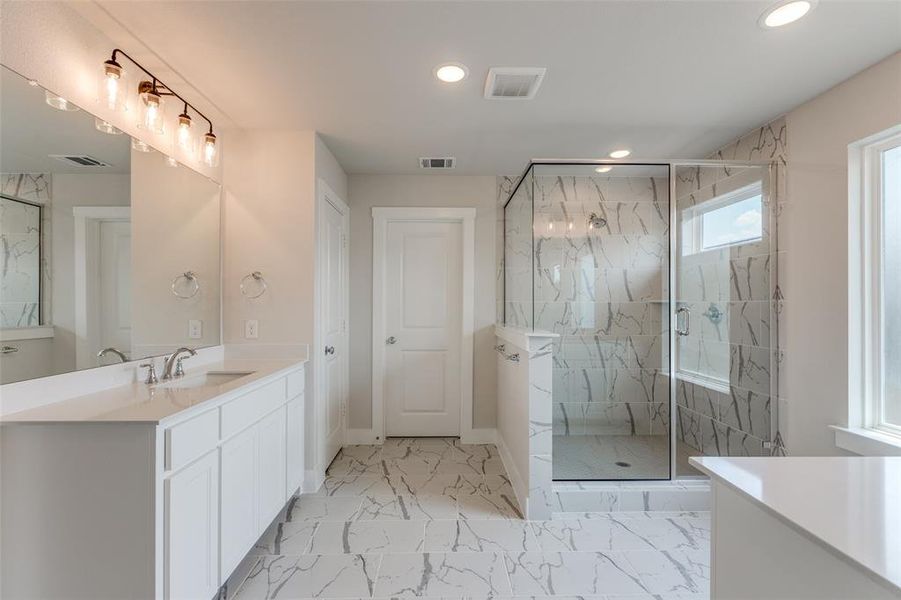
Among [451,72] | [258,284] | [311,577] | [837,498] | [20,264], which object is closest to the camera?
[837,498]

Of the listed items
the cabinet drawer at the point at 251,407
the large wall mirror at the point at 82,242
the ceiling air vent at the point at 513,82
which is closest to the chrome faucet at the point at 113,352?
the large wall mirror at the point at 82,242

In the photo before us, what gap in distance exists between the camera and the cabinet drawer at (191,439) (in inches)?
50.4

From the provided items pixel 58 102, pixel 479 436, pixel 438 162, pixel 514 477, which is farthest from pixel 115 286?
pixel 479 436

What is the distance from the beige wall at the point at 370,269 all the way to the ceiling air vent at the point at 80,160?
6.41 ft

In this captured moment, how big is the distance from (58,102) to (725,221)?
3.74 m

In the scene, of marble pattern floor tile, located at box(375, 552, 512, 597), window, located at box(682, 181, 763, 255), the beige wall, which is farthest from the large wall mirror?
window, located at box(682, 181, 763, 255)

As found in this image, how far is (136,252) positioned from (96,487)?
3.62 ft

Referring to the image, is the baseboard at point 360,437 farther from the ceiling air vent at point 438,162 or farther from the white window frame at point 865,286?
the white window frame at point 865,286

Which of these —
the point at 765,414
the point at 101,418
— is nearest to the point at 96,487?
the point at 101,418

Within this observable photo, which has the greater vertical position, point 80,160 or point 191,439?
point 80,160

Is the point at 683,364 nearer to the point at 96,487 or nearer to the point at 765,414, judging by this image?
the point at 765,414

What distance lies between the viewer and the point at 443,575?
1.79m

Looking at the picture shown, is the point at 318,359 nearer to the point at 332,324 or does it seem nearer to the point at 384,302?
the point at 332,324

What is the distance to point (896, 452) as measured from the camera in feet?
5.85
